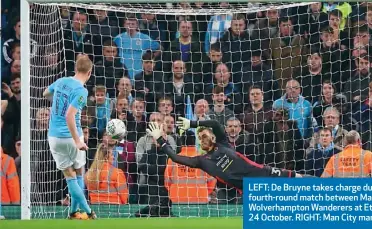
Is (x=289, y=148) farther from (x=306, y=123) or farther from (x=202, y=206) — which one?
(x=202, y=206)

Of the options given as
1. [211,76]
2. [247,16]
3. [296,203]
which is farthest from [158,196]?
[296,203]

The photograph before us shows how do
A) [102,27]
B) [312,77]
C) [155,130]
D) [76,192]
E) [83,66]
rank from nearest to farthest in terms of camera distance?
[83,66] → [76,192] → [155,130] → [312,77] → [102,27]

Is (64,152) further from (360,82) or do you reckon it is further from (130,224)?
(360,82)

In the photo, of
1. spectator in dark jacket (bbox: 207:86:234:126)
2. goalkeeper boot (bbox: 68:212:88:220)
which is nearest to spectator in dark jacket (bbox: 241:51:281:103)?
spectator in dark jacket (bbox: 207:86:234:126)

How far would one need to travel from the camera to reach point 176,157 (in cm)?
1406

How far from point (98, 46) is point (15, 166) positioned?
5.76ft

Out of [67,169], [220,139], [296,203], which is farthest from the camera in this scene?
[220,139]

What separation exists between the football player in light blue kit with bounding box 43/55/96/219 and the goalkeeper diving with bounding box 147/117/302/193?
4.24 ft

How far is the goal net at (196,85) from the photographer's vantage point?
48.0ft

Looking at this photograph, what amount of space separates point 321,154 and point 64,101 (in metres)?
3.31

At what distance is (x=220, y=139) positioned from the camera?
14.4 m

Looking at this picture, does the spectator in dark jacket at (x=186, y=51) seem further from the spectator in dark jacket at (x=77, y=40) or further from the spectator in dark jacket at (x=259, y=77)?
the spectator in dark jacket at (x=77, y=40)

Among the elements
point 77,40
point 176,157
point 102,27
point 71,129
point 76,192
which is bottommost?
point 76,192

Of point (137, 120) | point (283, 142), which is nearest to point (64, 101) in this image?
point (137, 120)
